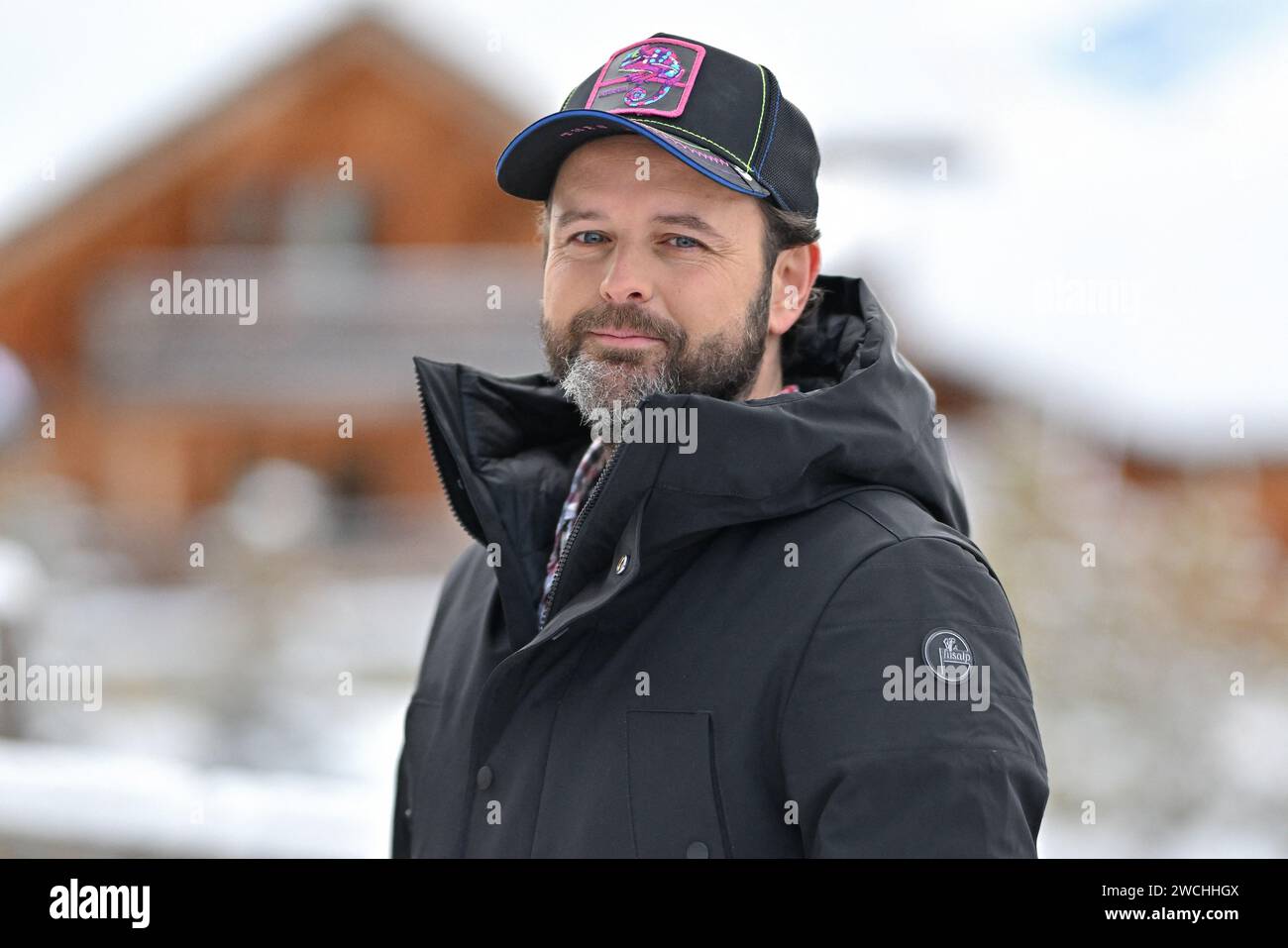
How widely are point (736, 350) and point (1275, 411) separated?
999 centimetres

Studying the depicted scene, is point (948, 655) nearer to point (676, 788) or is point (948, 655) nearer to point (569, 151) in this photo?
point (676, 788)

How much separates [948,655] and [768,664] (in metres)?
Answer: 0.24

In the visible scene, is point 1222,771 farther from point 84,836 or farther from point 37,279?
point 37,279

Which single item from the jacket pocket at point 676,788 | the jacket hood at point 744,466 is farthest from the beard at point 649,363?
the jacket pocket at point 676,788

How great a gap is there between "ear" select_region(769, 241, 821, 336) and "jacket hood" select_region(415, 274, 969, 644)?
73mm

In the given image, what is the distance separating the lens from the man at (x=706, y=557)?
A: 171cm

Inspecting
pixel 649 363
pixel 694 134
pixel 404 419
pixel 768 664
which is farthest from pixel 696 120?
pixel 404 419

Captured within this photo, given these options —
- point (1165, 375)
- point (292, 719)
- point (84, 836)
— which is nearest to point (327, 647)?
point (292, 719)

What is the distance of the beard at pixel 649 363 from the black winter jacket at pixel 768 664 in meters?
0.19

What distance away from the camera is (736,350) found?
218 cm

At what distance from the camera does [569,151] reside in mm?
2250

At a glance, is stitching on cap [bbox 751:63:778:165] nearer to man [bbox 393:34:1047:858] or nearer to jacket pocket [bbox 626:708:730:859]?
man [bbox 393:34:1047:858]

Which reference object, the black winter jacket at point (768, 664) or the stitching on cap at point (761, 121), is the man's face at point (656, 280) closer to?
the stitching on cap at point (761, 121)

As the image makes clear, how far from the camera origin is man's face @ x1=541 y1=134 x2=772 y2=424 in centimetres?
213
